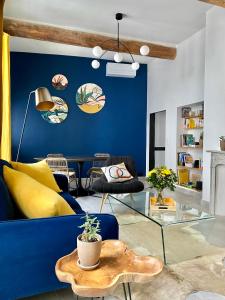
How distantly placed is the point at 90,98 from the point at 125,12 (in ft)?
8.42

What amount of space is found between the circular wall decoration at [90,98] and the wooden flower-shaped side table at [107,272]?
5.40 metres

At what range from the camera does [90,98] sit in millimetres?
6449

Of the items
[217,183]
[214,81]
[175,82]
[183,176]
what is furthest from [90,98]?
[217,183]

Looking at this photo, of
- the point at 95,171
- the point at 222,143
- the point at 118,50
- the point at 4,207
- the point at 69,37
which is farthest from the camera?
the point at 95,171

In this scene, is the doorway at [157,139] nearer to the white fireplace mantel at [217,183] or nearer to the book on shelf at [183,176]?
the book on shelf at [183,176]

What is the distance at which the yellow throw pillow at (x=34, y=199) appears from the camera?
1.50 meters

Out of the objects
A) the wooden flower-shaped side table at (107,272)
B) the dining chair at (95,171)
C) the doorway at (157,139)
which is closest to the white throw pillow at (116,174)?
the dining chair at (95,171)

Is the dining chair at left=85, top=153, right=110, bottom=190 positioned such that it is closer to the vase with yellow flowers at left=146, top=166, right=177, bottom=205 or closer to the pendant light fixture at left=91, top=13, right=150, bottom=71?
the pendant light fixture at left=91, top=13, right=150, bottom=71

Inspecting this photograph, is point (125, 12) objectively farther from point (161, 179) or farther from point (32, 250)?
point (32, 250)

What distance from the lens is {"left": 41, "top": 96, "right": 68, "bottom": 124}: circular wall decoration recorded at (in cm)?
618

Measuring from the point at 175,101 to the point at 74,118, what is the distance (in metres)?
2.44

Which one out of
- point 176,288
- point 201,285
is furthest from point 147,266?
point 201,285

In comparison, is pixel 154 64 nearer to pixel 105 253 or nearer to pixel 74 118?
pixel 74 118

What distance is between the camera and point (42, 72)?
6.11 metres
